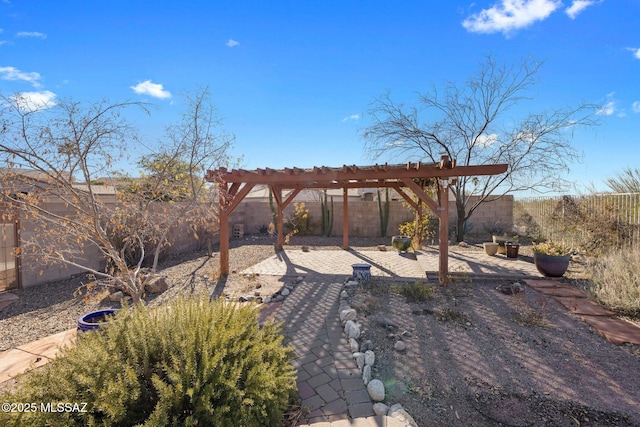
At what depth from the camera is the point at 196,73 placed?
5340mm

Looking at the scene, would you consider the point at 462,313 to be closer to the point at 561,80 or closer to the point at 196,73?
the point at 196,73

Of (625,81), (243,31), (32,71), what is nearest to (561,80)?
(625,81)

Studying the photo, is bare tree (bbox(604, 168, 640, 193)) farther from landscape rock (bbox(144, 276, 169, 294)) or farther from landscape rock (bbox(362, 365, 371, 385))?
landscape rock (bbox(144, 276, 169, 294))

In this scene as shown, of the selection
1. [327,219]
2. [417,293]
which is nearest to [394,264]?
[417,293]

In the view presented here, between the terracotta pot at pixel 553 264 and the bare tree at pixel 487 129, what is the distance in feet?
16.0

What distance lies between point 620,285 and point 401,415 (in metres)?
4.64

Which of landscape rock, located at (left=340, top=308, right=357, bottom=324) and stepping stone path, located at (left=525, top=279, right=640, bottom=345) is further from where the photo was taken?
landscape rock, located at (left=340, top=308, right=357, bottom=324)

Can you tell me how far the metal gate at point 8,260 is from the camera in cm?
518

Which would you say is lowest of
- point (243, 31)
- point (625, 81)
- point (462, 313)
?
point (462, 313)

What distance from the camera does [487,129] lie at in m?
10.5

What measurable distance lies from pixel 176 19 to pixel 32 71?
230 cm

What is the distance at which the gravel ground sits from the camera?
12.5ft

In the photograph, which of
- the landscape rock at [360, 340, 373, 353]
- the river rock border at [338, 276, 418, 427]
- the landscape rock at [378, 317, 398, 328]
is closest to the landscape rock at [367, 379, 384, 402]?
the river rock border at [338, 276, 418, 427]

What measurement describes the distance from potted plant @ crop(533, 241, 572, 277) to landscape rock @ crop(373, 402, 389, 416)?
5.72 m
